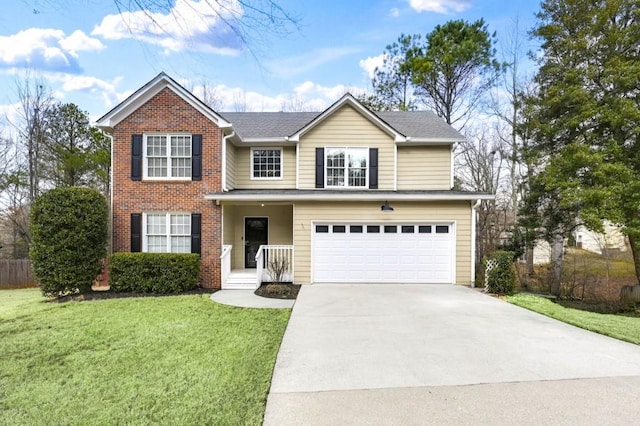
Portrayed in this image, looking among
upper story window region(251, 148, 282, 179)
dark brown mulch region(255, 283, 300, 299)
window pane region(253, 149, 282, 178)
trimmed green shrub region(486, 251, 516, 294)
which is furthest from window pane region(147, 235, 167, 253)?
trimmed green shrub region(486, 251, 516, 294)

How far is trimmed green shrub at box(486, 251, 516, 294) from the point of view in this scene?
1003 cm

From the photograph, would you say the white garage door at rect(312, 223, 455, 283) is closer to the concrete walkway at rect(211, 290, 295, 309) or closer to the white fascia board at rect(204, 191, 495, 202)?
the white fascia board at rect(204, 191, 495, 202)

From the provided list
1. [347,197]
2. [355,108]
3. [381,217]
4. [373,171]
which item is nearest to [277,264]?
[347,197]

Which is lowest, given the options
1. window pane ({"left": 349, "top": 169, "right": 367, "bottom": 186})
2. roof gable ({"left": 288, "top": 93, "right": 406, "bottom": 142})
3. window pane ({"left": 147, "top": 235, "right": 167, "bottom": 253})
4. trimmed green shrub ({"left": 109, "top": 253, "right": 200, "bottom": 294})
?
trimmed green shrub ({"left": 109, "top": 253, "right": 200, "bottom": 294})

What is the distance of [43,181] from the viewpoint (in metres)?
19.3

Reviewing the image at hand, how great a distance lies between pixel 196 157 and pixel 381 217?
6.50 meters

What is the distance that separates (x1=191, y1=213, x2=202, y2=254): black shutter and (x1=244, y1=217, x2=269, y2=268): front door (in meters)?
2.26

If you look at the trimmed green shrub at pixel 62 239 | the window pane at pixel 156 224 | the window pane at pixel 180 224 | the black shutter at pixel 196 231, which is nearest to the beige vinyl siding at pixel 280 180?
the black shutter at pixel 196 231

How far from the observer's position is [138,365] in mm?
4637

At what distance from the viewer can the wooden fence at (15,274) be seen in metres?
14.7

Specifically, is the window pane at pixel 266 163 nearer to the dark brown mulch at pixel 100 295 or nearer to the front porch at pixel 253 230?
the front porch at pixel 253 230

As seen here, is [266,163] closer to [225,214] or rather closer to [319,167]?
[319,167]

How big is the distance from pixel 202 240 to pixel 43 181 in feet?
48.4

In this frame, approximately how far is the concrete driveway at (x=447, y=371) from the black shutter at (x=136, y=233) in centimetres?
654
